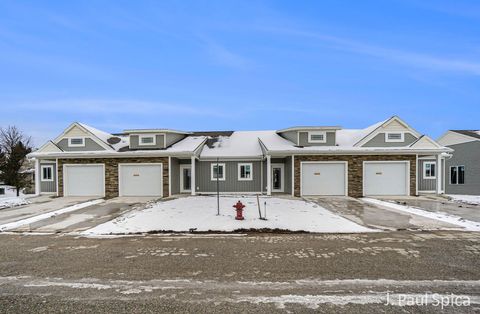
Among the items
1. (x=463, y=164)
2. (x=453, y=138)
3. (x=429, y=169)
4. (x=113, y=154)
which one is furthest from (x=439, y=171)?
(x=113, y=154)

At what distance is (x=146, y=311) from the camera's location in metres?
3.71

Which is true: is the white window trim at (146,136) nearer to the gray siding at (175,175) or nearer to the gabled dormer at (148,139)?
the gabled dormer at (148,139)

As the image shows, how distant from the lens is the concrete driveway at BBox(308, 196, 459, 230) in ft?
30.9

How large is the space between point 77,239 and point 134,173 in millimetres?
10289

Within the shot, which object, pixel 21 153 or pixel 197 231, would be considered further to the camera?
pixel 21 153

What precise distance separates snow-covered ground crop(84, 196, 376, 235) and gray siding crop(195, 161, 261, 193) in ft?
19.4

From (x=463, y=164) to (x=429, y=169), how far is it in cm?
656

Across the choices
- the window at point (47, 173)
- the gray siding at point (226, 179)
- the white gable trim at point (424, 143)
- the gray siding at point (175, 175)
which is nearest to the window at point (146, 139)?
the gray siding at point (175, 175)

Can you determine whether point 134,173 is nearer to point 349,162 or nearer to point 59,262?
point 59,262

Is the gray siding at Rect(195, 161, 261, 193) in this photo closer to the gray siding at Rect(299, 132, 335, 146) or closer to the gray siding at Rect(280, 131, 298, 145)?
the gray siding at Rect(280, 131, 298, 145)

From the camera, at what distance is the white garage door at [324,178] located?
695 inches

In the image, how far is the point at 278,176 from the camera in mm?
19922

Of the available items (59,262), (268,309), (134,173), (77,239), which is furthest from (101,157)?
(268,309)

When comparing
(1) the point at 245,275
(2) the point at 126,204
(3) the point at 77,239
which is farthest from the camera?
(2) the point at 126,204
